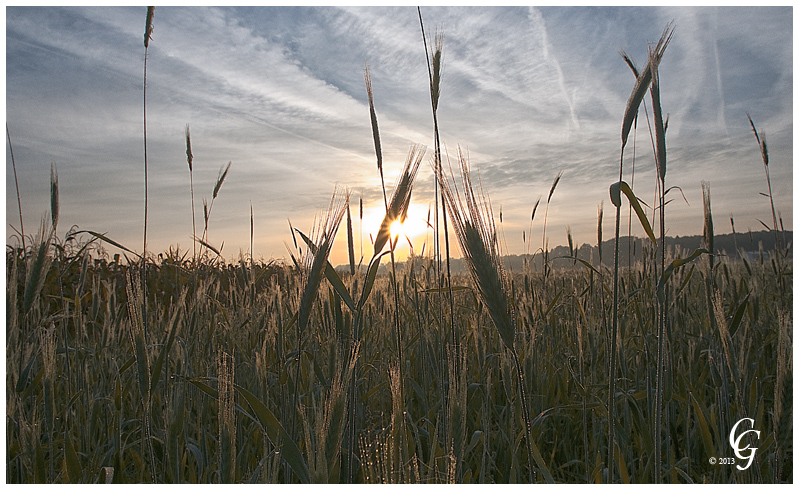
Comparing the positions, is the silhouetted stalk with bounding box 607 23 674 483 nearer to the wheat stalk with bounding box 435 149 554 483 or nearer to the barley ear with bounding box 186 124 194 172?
the wheat stalk with bounding box 435 149 554 483

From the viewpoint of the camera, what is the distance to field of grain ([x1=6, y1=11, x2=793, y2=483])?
87 centimetres

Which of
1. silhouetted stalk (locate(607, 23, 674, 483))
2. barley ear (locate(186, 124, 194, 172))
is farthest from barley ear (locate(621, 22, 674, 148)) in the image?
barley ear (locate(186, 124, 194, 172))

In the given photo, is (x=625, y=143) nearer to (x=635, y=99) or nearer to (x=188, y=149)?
(x=635, y=99)

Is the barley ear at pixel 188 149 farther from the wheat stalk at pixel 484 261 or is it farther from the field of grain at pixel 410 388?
the wheat stalk at pixel 484 261

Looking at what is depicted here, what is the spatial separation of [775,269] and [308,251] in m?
2.58

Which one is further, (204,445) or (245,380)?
(245,380)

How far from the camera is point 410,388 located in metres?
1.96

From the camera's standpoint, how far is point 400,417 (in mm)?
758

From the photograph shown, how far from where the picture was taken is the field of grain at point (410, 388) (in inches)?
34.3

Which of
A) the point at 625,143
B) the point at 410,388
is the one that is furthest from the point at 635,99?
the point at 410,388

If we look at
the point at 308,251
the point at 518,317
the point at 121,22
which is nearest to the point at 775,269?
the point at 518,317

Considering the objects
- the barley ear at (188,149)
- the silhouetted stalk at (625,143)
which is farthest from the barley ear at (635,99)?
the barley ear at (188,149)

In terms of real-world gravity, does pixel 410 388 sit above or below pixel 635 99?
below

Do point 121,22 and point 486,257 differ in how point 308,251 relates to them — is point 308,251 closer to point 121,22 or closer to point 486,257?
point 486,257
